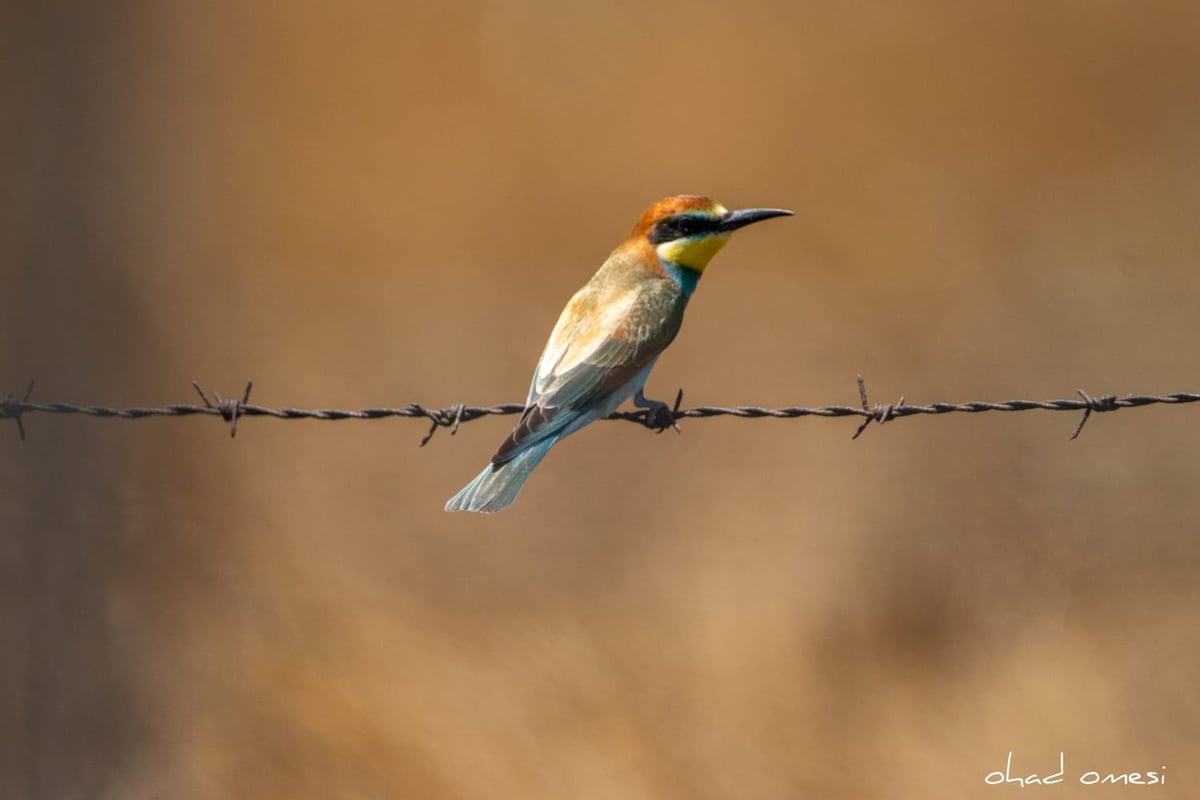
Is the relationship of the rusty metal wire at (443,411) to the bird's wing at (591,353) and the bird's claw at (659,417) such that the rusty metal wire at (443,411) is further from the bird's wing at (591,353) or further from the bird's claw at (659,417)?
the bird's claw at (659,417)

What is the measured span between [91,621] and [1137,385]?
4155 mm

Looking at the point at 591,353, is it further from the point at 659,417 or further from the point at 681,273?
the point at 681,273

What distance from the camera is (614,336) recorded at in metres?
2.58

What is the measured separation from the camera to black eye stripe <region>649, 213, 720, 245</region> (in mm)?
2801

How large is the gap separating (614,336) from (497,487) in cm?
42

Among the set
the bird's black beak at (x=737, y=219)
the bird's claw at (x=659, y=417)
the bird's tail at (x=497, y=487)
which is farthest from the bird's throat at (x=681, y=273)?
the bird's tail at (x=497, y=487)

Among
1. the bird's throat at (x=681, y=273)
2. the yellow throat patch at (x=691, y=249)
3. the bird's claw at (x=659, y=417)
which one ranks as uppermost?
the yellow throat patch at (x=691, y=249)

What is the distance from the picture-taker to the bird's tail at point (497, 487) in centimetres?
234

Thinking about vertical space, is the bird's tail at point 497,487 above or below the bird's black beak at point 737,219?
below

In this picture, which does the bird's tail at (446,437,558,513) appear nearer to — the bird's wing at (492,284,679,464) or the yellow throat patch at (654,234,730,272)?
the bird's wing at (492,284,679,464)

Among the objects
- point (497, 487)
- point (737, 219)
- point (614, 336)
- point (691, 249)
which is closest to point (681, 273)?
point (691, 249)

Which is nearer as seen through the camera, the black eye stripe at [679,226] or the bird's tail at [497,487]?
the bird's tail at [497,487]

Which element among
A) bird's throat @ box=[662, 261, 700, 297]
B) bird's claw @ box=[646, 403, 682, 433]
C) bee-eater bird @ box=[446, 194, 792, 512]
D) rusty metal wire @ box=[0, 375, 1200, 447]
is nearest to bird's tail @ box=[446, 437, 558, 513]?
bee-eater bird @ box=[446, 194, 792, 512]

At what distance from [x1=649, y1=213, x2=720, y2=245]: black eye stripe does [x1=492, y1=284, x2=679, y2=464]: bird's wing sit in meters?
0.15
